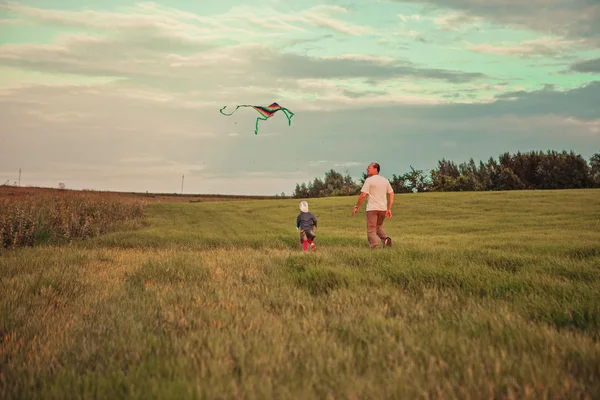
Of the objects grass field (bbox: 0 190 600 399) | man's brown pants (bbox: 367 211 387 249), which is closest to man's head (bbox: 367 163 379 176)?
man's brown pants (bbox: 367 211 387 249)

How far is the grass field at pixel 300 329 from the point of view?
3594 millimetres

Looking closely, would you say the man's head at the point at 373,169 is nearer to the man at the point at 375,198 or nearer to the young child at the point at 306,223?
the man at the point at 375,198

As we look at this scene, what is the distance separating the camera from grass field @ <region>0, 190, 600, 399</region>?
3594 mm

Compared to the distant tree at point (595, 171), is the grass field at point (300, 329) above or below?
below

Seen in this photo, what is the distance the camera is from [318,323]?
5262 millimetres

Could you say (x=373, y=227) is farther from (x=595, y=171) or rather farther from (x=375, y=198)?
(x=595, y=171)

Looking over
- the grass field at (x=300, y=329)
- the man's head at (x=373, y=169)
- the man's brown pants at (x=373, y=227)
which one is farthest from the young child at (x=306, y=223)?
the grass field at (x=300, y=329)

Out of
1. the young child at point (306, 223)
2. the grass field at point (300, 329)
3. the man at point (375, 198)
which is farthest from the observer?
the young child at point (306, 223)

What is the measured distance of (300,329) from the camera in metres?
4.98

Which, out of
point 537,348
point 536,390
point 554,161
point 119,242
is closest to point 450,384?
point 536,390

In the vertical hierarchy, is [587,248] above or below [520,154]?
below

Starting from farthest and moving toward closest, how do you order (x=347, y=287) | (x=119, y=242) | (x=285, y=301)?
(x=119, y=242) < (x=347, y=287) < (x=285, y=301)

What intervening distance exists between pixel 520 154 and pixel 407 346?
116 m

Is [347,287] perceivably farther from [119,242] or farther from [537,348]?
[119,242]
